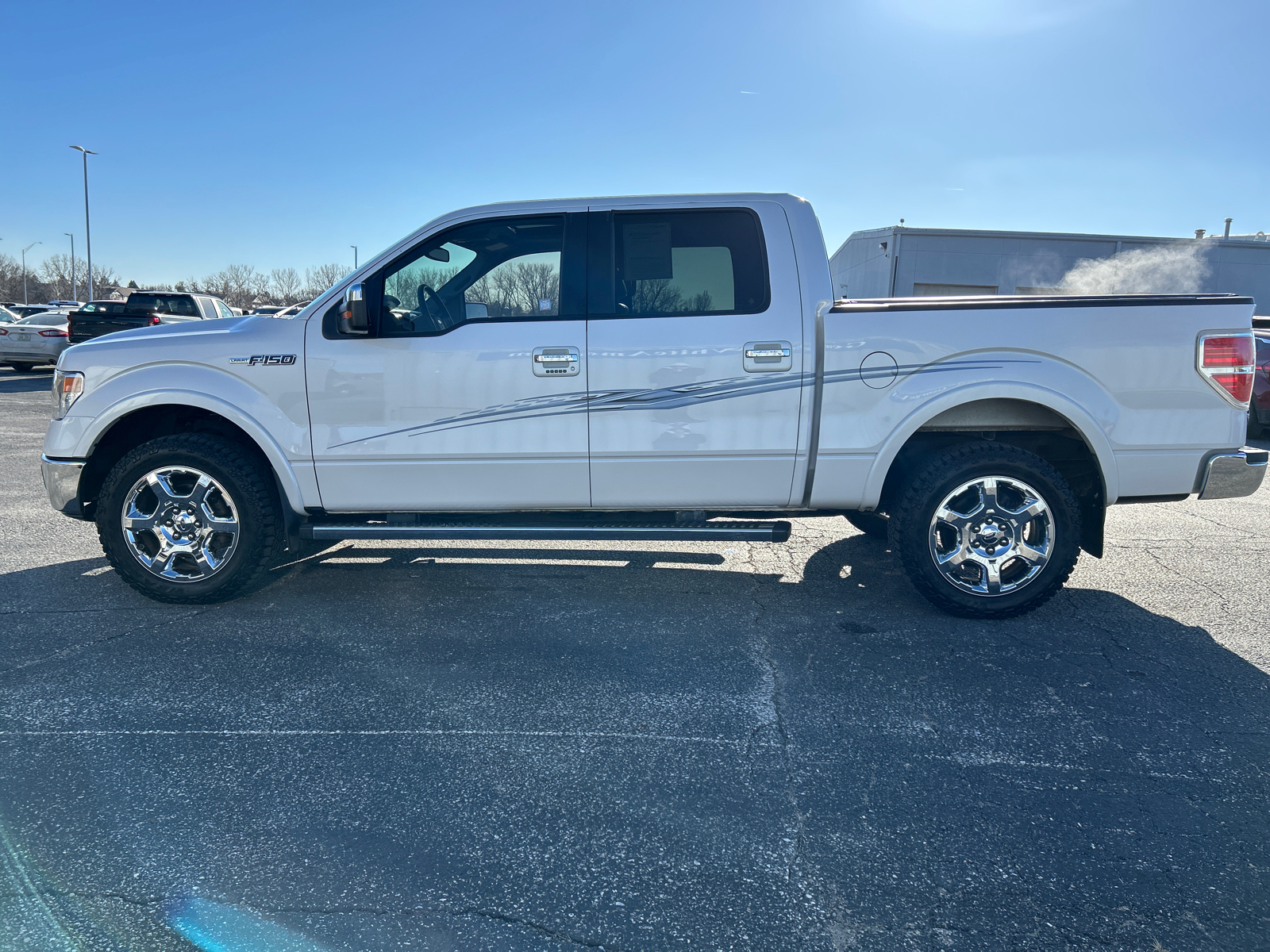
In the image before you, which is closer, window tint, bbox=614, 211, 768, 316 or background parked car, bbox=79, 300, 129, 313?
window tint, bbox=614, 211, 768, 316

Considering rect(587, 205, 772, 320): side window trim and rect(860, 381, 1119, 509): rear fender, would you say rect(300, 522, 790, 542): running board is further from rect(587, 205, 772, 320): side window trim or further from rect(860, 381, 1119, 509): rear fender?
rect(587, 205, 772, 320): side window trim

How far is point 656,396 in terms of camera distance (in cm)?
420

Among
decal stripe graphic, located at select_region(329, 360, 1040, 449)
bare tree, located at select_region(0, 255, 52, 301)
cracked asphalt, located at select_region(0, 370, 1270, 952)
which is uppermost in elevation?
bare tree, located at select_region(0, 255, 52, 301)

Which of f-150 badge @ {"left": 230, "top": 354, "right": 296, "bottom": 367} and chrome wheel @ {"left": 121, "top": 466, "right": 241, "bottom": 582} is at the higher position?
f-150 badge @ {"left": 230, "top": 354, "right": 296, "bottom": 367}

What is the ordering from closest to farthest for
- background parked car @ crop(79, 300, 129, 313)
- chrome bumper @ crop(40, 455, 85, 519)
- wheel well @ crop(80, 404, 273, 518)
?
chrome bumper @ crop(40, 455, 85, 519)
wheel well @ crop(80, 404, 273, 518)
background parked car @ crop(79, 300, 129, 313)

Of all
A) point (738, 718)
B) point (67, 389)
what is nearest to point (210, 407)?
point (67, 389)

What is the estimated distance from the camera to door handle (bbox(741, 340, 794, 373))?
414cm

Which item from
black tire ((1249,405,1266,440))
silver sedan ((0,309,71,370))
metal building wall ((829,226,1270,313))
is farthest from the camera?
metal building wall ((829,226,1270,313))

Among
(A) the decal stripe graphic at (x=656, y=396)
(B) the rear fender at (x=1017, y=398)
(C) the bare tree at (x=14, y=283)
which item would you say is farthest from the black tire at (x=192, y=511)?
(C) the bare tree at (x=14, y=283)

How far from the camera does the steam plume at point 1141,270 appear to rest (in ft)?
87.9

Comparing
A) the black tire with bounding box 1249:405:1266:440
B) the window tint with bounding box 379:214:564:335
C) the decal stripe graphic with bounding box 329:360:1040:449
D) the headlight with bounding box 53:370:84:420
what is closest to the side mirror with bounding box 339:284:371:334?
the window tint with bounding box 379:214:564:335

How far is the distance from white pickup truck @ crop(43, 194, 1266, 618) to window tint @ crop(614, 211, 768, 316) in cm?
1

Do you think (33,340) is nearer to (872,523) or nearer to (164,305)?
(164,305)

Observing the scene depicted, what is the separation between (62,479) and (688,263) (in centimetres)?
351
